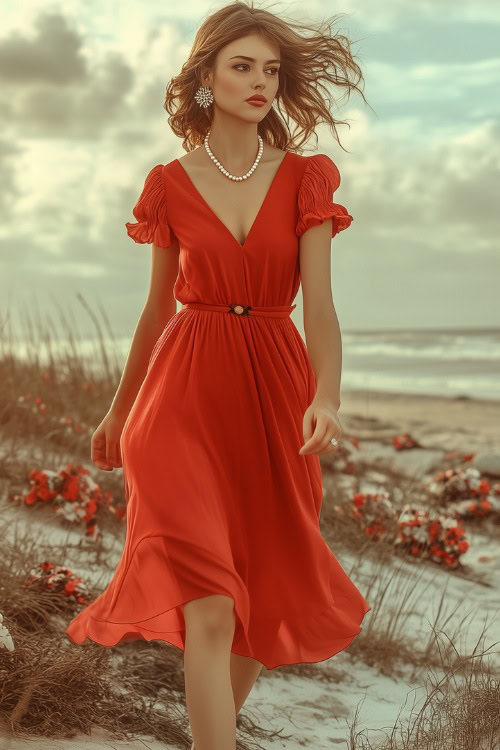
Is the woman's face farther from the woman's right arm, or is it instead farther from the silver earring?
the woman's right arm

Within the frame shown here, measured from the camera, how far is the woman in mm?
2633

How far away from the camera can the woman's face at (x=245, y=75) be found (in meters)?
2.97

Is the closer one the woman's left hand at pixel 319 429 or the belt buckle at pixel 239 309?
the woman's left hand at pixel 319 429

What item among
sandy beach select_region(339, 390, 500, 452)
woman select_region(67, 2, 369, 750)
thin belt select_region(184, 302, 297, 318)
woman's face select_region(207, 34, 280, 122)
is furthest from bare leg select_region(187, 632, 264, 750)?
sandy beach select_region(339, 390, 500, 452)

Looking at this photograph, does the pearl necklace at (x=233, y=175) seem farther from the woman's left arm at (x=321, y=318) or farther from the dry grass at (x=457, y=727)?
the dry grass at (x=457, y=727)

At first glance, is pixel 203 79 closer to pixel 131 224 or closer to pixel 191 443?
pixel 131 224

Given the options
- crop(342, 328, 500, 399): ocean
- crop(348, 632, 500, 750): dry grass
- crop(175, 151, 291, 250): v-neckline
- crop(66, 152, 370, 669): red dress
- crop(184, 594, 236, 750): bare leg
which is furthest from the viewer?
crop(342, 328, 500, 399): ocean

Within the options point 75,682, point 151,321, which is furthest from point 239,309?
point 75,682

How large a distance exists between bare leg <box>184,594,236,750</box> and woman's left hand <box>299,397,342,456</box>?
46cm

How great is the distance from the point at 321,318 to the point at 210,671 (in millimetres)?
1027

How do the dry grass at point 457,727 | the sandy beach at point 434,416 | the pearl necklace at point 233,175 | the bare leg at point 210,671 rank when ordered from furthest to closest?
1. the sandy beach at point 434,416
2. the dry grass at point 457,727
3. the pearl necklace at point 233,175
4. the bare leg at point 210,671

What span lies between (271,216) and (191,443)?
708mm

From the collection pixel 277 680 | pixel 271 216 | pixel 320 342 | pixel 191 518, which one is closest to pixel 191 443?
pixel 191 518

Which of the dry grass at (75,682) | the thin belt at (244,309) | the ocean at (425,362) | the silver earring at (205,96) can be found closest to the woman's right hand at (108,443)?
the thin belt at (244,309)
